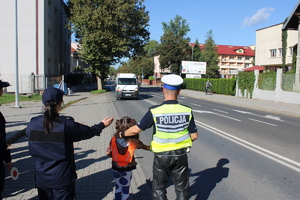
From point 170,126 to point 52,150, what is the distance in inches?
47.5

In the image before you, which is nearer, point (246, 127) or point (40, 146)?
point (40, 146)

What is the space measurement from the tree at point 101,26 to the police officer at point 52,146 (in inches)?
1144

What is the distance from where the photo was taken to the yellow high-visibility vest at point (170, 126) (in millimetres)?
2916

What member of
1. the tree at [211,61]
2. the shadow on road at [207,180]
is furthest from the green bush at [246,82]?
the tree at [211,61]

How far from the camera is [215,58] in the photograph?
74.8 meters

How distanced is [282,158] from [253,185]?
204cm

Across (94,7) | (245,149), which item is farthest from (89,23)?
(245,149)

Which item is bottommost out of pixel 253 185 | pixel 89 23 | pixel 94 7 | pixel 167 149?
pixel 253 185

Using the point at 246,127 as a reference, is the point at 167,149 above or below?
above

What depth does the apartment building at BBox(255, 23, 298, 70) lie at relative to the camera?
38.6m

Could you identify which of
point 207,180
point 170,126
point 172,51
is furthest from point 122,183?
point 172,51

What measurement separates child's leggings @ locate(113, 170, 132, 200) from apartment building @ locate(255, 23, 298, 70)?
40.3 metres

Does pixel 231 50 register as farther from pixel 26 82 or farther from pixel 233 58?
pixel 26 82

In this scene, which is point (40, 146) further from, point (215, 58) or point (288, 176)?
point (215, 58)
